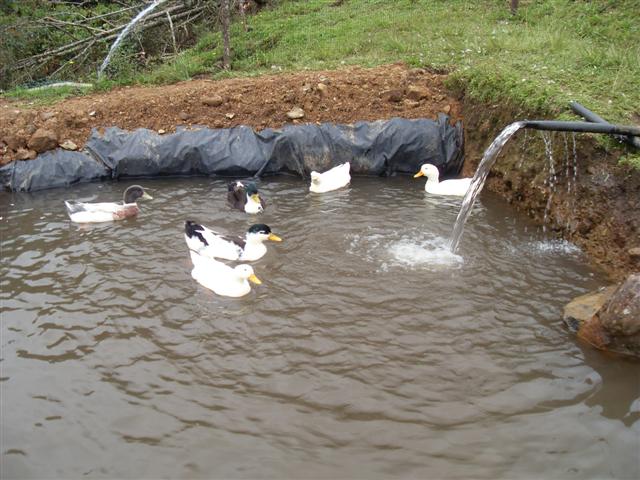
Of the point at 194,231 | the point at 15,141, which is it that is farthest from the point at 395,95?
the point at 15,141

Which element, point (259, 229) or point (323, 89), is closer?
point (259, 229)

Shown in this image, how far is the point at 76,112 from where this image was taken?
9711 millimetres

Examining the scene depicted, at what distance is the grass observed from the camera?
8.09 m

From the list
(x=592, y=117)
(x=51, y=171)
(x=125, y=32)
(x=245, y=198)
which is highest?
(x=125, y=32)

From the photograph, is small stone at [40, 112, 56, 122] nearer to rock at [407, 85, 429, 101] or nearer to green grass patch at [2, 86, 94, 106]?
green grass patch at [2, 86, 94, 106]

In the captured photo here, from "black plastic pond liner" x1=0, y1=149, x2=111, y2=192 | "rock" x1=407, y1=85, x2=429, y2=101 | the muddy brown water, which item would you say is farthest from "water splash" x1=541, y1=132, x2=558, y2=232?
"black plastic pond liner" x1=0, y1=149, x2=111, y2=192

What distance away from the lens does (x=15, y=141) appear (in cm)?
924

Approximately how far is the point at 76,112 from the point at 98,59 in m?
3.91

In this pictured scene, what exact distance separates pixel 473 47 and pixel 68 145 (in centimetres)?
756

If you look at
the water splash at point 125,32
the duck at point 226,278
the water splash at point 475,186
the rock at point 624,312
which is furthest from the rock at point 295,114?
the rock at point 624,312

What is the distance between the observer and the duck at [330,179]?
8.65 metres

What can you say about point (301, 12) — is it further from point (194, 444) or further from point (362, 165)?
point (194, 444)

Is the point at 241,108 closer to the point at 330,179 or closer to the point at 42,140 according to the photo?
the point at 330,179

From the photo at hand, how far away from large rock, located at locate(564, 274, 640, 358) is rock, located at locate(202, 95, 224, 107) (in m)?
7.00
